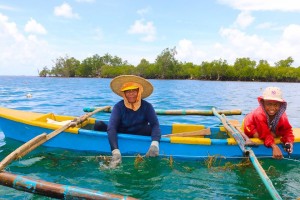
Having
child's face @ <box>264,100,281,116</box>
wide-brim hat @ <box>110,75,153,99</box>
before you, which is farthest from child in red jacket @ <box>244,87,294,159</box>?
wide-brim hat @ <box>110,75,153,99</box>

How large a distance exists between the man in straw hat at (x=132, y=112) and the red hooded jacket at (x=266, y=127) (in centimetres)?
181

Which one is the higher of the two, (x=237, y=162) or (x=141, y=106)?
(x=141, y=106)

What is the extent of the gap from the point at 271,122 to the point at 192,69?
349 feet

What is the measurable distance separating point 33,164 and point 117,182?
6.28 ft

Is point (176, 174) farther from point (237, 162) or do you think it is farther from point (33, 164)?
point (33, 164)

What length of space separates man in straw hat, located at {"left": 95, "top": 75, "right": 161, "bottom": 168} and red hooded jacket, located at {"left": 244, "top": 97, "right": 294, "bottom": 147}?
181cm

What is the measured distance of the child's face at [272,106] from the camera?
5.25m

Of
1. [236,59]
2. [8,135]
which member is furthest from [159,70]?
[8,135]

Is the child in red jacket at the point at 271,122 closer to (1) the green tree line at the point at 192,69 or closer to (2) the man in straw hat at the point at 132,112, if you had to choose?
(2) the man in straw hat at the point at 132,112

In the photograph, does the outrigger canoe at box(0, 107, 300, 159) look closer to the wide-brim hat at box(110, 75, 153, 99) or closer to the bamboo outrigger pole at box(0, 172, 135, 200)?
the wide-brim hat at box(110, 75, 153, 99)

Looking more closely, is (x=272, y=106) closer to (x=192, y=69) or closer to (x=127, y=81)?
(x=127, y=81)

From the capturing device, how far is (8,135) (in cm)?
740

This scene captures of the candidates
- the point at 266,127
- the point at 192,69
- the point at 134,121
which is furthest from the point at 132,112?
the point at 192,69

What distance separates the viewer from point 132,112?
582 centimetres
